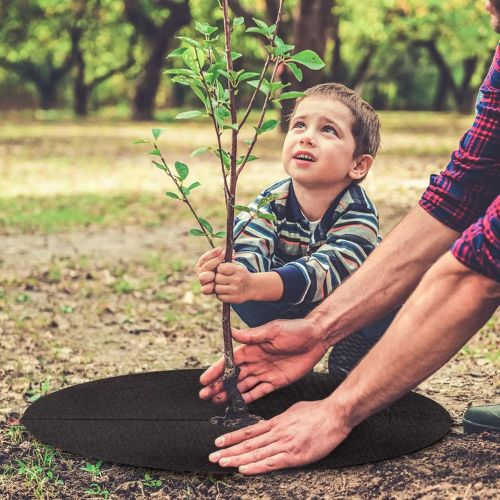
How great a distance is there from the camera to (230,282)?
306 cm

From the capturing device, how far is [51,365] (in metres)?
4.40

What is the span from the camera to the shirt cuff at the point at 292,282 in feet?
11.0

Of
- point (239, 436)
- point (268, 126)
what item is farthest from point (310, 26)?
point (239, 436)

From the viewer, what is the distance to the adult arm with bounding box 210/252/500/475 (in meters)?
2.62

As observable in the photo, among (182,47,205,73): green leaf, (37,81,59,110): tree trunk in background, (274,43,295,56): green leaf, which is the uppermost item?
(274,43,295,56): green leaf

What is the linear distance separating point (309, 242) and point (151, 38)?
25.9m

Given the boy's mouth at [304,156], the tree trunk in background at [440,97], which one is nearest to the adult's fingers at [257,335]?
the boy's mouth at [304,156]

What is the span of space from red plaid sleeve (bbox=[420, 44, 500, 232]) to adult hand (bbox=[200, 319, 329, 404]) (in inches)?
23.3

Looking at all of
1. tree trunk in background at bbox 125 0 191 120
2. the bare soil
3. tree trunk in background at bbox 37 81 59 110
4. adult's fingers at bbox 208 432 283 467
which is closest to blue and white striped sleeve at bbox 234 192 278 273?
adult's fingers at bbox 208 432 283 467

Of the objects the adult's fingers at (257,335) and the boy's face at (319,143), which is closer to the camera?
the adult's fingers at (257,335)

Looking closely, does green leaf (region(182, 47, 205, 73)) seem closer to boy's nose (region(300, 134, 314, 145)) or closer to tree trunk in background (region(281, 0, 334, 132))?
boy's nose (region(300, 134, 314, 145))

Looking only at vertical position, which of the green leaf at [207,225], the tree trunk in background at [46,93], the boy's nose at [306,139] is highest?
the boy's nose at [306,139]

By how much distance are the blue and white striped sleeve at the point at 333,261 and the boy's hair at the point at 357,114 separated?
0.25 m

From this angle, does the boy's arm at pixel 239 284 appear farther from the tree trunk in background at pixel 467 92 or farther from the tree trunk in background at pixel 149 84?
the tree trunk in background at pixel 467 92
